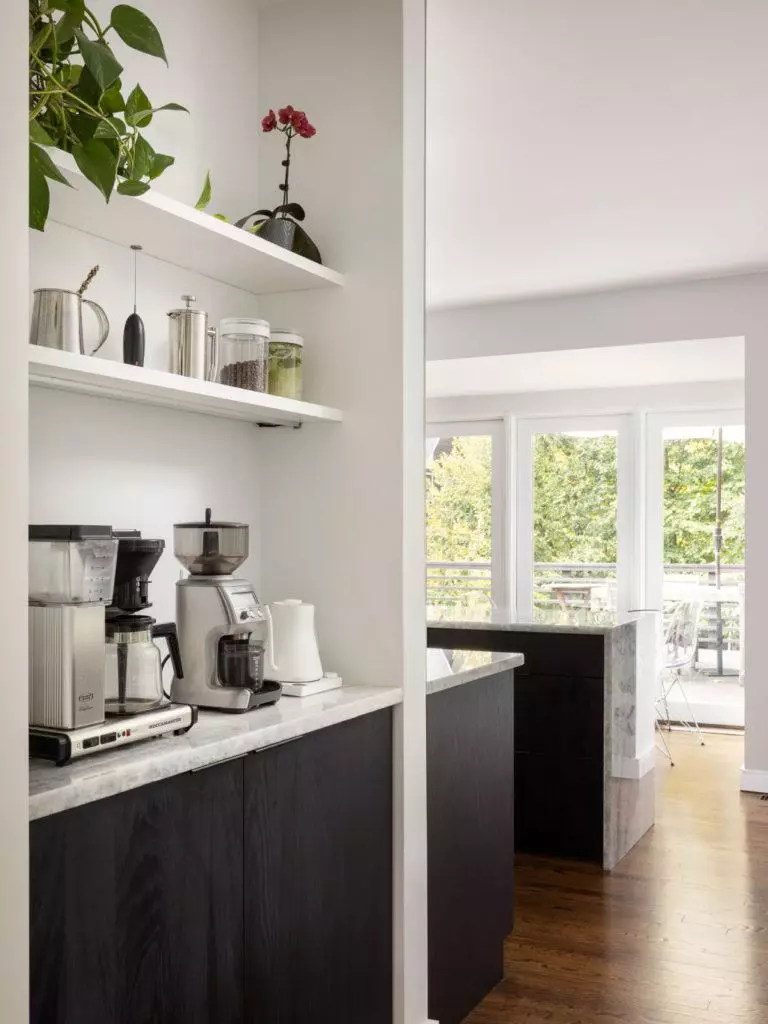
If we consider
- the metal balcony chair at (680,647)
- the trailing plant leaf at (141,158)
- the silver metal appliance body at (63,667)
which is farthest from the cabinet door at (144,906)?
the metal balcony chair at (680,647)

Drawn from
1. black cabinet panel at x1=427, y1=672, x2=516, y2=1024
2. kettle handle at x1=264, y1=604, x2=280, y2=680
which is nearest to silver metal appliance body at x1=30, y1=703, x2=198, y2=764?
kettle handle at x1=264, y1=604, x2=280, y2=680

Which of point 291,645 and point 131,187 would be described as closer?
point 131,187

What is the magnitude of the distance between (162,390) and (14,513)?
657mm

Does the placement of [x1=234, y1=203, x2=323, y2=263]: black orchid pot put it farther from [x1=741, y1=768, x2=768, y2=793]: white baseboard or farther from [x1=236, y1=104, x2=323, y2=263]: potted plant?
[x1=741, y1=768, x2=768, y2=793]: white baseboard

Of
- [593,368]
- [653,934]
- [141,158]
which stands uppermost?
[593,368]

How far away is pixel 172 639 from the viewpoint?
1.90 meters

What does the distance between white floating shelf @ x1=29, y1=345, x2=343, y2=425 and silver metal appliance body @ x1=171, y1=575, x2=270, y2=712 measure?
14.8 inches

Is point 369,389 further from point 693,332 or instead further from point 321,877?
point 693,332

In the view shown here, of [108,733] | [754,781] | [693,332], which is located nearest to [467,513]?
[693,332]

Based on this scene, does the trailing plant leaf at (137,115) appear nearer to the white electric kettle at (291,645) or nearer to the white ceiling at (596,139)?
the white electric kettle at (291,645)

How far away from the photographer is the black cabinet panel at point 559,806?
3932 mm

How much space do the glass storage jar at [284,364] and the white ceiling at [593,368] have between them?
11.6ft

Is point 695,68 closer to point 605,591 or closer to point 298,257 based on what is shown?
point 298,257

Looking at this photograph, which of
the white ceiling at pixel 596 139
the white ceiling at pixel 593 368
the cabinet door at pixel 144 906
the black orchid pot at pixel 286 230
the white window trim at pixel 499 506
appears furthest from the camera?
the white window trim at pixel 499 506
